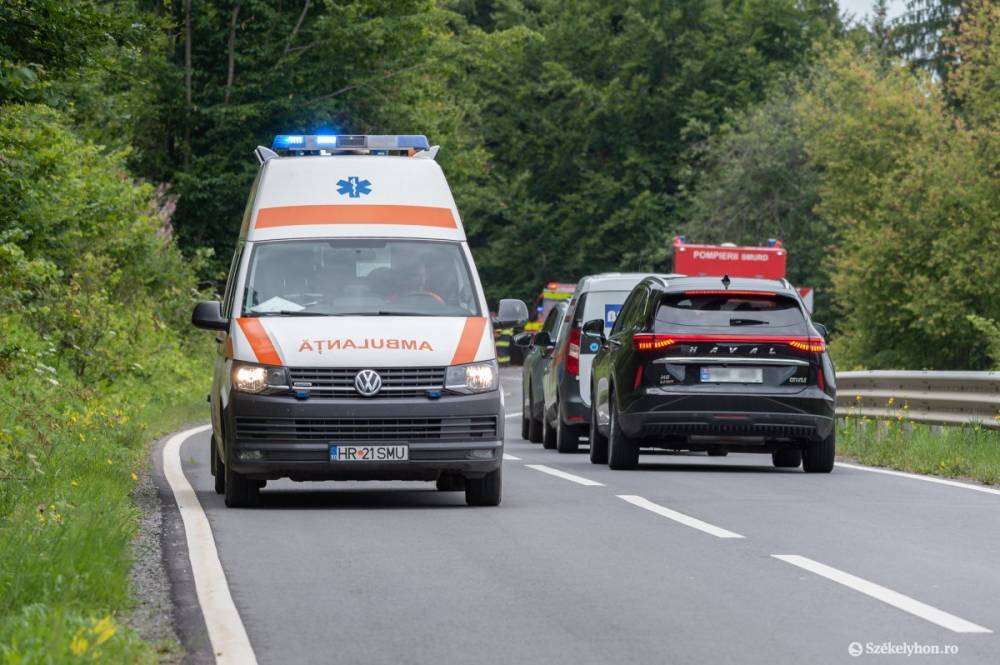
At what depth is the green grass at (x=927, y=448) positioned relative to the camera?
17500mm

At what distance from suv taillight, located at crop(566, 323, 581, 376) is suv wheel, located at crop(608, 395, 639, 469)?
3705mm

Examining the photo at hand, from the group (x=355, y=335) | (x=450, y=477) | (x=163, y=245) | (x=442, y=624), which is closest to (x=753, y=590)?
(x=442, y=624)

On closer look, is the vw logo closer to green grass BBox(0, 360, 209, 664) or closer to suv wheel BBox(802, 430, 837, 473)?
green grass BBox(0, 360, 209, 664)

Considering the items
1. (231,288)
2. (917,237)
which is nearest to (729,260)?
(917,237)

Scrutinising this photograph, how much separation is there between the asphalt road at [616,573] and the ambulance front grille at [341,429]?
0.52m

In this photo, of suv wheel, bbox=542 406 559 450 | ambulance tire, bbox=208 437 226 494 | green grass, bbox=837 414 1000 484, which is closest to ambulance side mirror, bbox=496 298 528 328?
ambulance tire, bbox=208 437 226 494

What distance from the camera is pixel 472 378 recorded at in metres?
13.5

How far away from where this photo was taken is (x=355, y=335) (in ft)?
44.0

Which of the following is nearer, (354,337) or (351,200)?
(354,337)

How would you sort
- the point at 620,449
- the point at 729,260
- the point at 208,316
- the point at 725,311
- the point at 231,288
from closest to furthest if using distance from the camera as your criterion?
the point at 208,316 → the point at 231,288 → the point at 725,311 → the point at 620,449 → the point at 729,260

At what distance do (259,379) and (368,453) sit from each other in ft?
2.92

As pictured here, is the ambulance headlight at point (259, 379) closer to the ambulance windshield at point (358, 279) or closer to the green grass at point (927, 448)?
the ambulance windshield at point (358, 279)

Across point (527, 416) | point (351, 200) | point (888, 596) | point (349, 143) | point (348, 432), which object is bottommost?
point (527, 416)

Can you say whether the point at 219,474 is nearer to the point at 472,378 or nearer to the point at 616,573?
the point at 472,378
